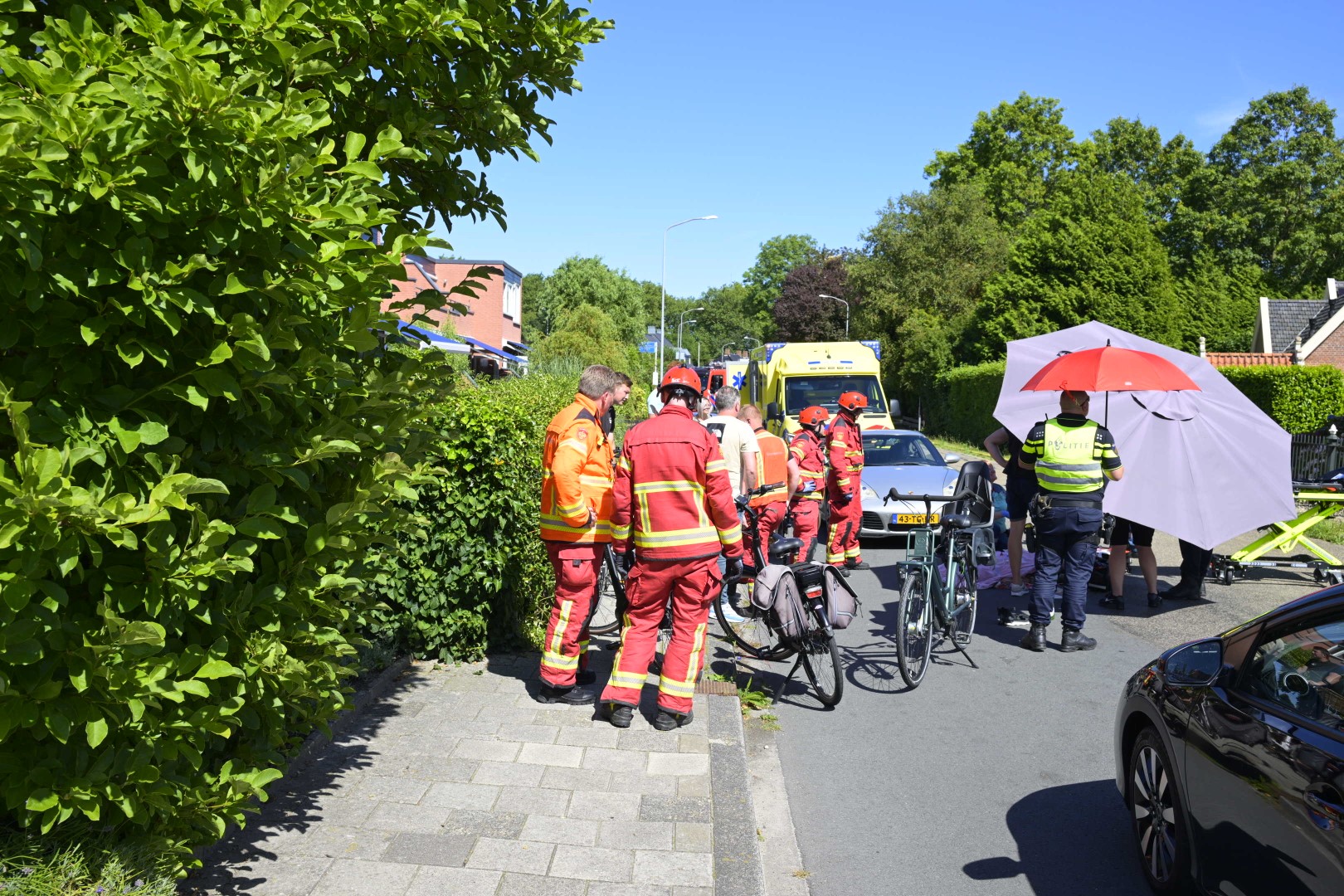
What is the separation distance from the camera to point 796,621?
6.46 m

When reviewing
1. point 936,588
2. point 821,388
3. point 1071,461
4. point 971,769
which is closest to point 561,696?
point 971,769

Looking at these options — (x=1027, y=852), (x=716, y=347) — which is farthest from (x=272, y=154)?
(x=716, y=347)

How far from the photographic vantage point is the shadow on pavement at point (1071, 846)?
4.41 m

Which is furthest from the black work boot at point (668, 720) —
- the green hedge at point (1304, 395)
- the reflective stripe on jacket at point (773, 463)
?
the green hedge at point (1304, 395)

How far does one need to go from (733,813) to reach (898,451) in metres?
10.5

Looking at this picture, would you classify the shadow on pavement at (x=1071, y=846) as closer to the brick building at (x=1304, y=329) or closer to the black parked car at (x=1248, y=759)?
the black parked car at (x=1248, y=759)

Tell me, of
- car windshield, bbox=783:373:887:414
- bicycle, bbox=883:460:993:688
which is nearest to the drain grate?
bicycle, bbox=883:460:993:688

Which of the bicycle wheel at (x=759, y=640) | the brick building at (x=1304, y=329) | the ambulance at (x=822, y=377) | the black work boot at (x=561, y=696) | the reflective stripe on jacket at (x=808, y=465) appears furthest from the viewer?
the brick building at (x=1304, y=329)

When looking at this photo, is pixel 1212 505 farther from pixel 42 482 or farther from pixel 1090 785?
pixel 42 482

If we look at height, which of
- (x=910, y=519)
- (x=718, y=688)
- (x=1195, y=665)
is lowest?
(x=718, y=688)

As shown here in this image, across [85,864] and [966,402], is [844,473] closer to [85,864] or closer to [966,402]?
[85,864]

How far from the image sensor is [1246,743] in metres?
3.52

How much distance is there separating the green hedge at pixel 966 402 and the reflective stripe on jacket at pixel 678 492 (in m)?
24.8

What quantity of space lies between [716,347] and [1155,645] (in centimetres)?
12219
